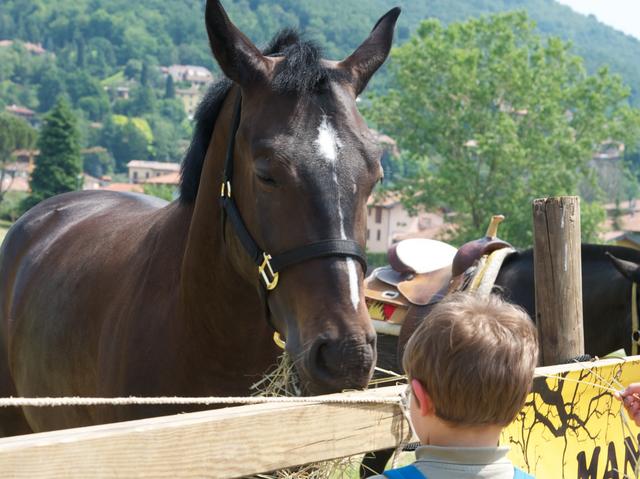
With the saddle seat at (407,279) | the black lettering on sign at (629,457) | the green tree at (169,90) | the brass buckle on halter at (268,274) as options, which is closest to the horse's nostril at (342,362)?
the brass buckle on halter at (268,274)

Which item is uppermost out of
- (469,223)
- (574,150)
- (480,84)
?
(480,84)

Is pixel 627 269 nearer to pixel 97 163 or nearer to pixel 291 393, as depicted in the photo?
pixel 291 393

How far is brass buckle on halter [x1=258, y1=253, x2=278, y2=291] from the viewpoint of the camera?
8.76ft

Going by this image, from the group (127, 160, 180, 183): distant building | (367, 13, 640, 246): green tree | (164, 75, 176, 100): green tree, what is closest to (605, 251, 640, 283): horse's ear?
(367, 13, 640, 246): green tree

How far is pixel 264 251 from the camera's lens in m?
2.74

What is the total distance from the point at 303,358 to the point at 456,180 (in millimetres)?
37856

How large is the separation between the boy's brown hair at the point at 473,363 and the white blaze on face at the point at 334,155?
34.1 inches

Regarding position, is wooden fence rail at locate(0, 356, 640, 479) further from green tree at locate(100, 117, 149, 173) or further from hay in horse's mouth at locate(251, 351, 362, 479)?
green tree at locate(100, 117, 149, 173)

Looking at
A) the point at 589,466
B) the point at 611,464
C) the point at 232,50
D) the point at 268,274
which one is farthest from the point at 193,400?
the point at 611,464

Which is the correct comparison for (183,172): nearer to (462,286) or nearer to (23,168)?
(462,286)

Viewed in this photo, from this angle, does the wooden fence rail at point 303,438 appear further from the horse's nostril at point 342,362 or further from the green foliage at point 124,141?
the green foliage at point 124,141

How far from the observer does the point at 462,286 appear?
5.33 m

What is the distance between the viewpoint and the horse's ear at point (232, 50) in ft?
9.58

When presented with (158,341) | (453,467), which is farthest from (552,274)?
(453,467)
